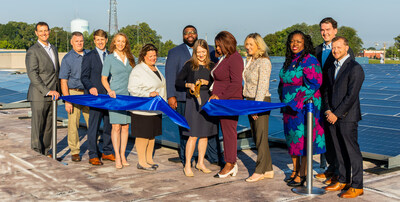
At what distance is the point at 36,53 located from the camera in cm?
694

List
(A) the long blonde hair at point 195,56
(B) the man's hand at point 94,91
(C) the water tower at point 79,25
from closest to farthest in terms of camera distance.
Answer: (A) the long blonde hair at point 195,56
(B) the man's hand at point 94,91
(C) the water tower at point 79,25

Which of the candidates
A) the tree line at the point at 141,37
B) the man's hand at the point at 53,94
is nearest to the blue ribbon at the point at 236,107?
the man's hand at the point at 53,94

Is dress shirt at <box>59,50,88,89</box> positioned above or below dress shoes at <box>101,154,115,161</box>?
above

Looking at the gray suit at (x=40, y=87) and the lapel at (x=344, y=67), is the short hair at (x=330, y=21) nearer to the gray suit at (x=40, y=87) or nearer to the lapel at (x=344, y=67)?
the lapel at (x=344, y=67)

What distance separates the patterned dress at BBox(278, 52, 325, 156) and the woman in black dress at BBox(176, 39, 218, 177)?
1107mm

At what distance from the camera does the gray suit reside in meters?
6.91

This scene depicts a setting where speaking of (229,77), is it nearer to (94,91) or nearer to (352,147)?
(352,147)

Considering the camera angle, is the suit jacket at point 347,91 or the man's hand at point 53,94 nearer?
the suit jacket at point 347,91

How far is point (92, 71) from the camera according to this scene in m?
6.94

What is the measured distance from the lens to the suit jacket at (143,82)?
21.3ft

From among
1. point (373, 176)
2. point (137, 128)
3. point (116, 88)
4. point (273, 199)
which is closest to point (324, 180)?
point (373, 176)

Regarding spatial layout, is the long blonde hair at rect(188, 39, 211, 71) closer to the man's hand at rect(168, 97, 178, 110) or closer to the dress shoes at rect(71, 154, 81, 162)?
the man's hand at rect(168, 97, 178, 110)

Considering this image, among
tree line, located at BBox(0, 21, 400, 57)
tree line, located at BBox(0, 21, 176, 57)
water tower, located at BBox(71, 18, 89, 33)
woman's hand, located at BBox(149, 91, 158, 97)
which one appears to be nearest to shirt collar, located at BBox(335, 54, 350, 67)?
woman's hand, located at BBox(149, 91, 158, 97)

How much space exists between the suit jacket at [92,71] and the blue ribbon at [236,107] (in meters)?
1.83
